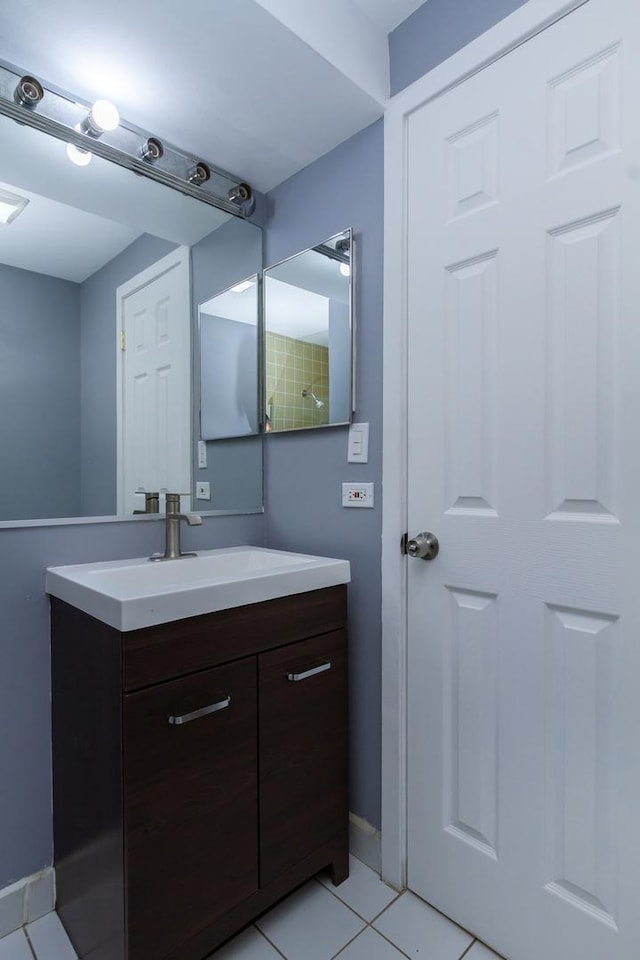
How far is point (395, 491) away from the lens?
4.71 feet

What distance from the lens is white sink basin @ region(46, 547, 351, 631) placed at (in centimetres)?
104

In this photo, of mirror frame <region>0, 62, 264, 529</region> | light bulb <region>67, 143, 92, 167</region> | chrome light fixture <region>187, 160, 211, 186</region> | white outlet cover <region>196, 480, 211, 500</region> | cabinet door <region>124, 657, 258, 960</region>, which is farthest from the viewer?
white outlet cover <region>196, 480, 211, 500</region>

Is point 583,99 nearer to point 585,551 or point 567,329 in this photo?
point 567,329

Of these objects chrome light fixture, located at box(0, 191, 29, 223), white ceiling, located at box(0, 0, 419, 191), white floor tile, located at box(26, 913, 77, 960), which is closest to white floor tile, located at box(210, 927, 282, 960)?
white floor tile, located at box(26, 913, 77, 960)

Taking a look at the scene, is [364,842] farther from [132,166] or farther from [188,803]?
[132,166]

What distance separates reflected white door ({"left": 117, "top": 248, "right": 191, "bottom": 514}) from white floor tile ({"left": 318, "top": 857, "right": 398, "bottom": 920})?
121 cm

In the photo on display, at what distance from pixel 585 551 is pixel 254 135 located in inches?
60.1

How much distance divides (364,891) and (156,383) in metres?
1.61


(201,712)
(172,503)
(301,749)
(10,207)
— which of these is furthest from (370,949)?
(10,207)

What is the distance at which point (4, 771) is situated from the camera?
1283 mm

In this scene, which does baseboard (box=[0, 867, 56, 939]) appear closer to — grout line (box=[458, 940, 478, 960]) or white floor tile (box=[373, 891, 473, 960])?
white floor tile (box=[373, 891, 473, 960])

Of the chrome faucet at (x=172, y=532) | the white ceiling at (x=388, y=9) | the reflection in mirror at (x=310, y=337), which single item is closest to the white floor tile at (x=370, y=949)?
the chrome faucet at (x=172, y=532)

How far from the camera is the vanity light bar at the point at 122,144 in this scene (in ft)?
4.17

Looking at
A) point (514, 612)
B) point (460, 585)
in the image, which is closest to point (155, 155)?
point (460, 585)
